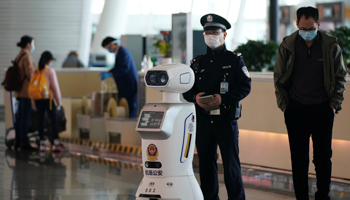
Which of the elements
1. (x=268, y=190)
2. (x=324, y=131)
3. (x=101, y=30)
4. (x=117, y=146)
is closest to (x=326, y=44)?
(x=324, y=131)

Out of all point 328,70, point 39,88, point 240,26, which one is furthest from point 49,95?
point 240,26

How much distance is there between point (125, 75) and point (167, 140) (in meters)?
5.71

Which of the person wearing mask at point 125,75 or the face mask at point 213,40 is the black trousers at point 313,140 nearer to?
the face mask at point 213,40

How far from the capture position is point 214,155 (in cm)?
533

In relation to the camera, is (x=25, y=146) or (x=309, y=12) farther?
(x=25, y=146)

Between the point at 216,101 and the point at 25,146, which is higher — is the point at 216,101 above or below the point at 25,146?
above

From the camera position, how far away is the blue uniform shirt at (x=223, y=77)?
5.08 metres

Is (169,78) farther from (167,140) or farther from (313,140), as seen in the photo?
(313,140)

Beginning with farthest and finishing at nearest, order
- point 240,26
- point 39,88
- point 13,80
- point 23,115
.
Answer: point 240,26
point 23,115
point 13,80
point 39,88

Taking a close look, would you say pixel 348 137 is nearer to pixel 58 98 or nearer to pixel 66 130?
pixel 58 98

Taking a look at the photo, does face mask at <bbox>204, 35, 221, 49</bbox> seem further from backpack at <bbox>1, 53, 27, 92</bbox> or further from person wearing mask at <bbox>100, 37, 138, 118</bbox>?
backpack at <bbox>1, 53, 27, 92</bbox>

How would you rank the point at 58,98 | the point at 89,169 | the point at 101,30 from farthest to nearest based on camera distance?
the point at 101,30 < the point at 58,98 < the point at 89,169

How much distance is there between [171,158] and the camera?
186 inches

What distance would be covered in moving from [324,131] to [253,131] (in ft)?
8.35
